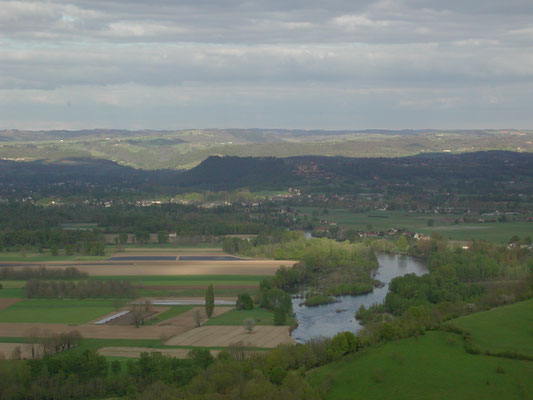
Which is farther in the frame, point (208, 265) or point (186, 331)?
point (208, 265)

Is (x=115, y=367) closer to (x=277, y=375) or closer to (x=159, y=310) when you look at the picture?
(x=277, y=375)

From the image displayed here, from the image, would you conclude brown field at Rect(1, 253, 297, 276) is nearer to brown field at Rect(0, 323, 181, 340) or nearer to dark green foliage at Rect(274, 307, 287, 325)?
dark green foliage at Rect(274, 307, 287, 325)

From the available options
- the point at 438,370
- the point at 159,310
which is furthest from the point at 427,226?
the point at 438,370

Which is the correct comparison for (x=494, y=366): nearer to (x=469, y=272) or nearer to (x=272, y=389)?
(x=272, y=389)

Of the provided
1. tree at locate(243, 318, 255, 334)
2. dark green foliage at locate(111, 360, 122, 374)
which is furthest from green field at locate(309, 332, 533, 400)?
tree at locate(243, 318, 255, 334)

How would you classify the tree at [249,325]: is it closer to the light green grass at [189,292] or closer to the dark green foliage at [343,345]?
the dark green foliage at [343,345]

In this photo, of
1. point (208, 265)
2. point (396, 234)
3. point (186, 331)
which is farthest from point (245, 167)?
point (186, 331)
